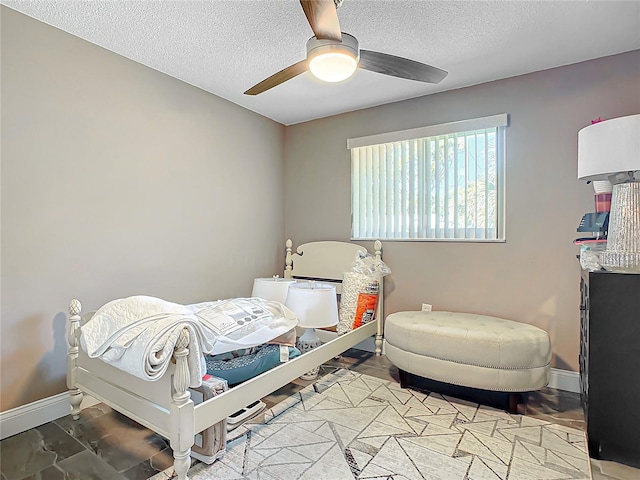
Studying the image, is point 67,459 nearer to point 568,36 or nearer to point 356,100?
point 356,100

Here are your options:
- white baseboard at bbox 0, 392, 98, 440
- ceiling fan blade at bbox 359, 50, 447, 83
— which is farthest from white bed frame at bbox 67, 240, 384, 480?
ceiling fan blade at bbox 359, 50, 447, 83

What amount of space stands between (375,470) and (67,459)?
1.59 metres

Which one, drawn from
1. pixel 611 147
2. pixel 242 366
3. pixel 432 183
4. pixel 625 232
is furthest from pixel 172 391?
pixel 432 183

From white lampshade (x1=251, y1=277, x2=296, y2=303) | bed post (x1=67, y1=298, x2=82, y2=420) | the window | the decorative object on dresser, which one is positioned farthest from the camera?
the window

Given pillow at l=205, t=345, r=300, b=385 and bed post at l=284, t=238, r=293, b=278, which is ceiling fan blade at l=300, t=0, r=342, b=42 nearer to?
pillow at l=205, t=345, r=300, b=385

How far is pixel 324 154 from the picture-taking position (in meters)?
4.00

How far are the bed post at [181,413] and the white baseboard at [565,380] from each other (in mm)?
2649

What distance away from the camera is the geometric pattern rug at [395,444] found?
1.75 m

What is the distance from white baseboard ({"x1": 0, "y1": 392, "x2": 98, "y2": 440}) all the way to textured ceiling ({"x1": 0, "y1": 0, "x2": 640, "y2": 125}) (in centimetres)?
237

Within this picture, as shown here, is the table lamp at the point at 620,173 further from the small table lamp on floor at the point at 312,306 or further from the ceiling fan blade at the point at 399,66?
the small table lamp on floor at the point at 312,306

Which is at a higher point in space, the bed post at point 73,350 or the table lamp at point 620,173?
the table lamp at point 620,173

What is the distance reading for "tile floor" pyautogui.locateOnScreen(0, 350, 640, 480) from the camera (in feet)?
5.68

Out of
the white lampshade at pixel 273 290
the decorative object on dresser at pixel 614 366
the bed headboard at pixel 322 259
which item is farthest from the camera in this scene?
the bed headboard at pixel 322 259

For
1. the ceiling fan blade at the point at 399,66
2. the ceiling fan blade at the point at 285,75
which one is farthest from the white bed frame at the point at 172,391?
the ceiling fan blade at the point at 399,66
